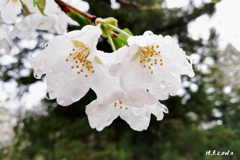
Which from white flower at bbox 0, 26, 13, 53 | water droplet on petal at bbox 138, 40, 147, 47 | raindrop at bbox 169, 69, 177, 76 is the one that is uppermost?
water droplet on petal at bbox 138, 40, 147, 47

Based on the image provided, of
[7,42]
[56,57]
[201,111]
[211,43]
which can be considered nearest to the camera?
[56,57]

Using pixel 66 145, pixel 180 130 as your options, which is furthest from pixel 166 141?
pixel 66 145

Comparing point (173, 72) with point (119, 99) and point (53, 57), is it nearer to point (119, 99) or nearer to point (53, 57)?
point (119, 99)

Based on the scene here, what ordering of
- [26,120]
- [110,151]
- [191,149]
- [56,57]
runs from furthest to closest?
[26,120] < [191,149] < [110,151] < [56,57]

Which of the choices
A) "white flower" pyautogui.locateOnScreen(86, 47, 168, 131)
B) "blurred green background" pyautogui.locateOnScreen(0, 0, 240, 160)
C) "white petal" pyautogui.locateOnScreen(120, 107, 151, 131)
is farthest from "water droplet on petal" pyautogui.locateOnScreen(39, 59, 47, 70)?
"blurred green background" pyautogui.locateOnScreen(0, 0, 240, 160)

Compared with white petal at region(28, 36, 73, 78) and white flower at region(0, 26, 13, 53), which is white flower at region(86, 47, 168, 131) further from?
white flower at region(0, 26, 13, 53)

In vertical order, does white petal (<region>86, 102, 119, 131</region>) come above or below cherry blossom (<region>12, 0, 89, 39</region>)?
below

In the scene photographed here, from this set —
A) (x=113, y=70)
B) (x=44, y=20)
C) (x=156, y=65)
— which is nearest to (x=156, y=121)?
(x=44, y=20)

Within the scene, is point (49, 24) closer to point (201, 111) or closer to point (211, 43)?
point (201, 111)
